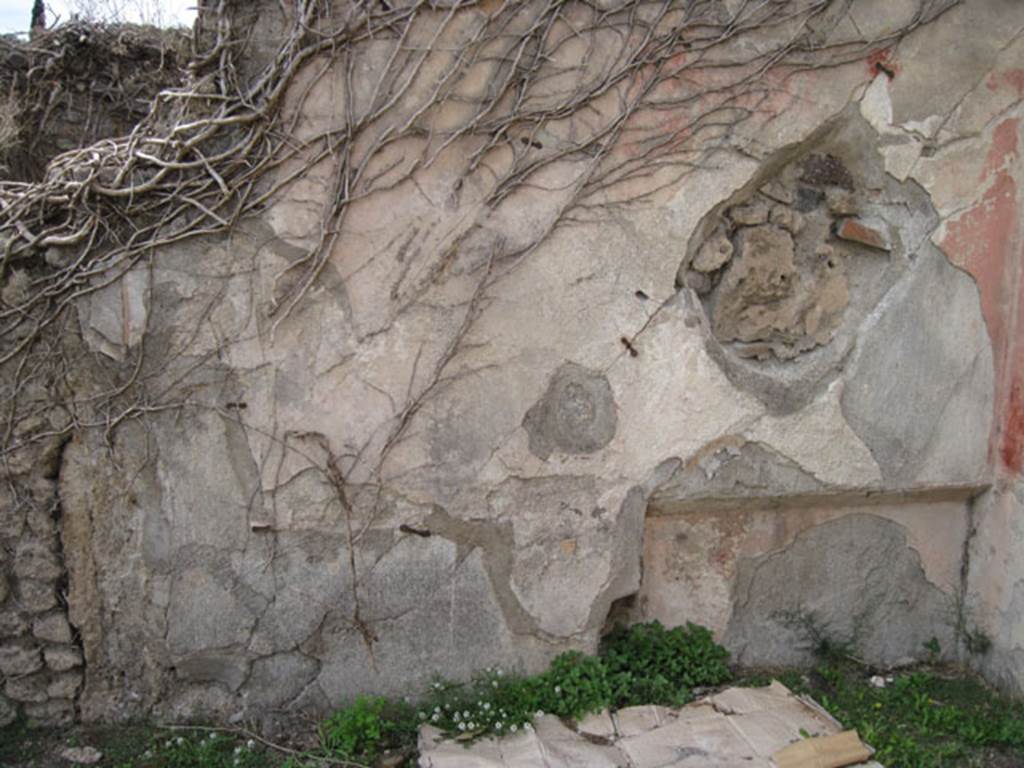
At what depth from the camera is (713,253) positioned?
2.64 m

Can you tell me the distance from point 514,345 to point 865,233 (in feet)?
4.16

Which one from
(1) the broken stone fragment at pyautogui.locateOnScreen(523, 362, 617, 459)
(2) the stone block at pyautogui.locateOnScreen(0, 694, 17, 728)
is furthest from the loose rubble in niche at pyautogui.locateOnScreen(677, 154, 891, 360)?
(2) the stone block at pyautogui.locateOnScreen(0, 694, 17, 728)

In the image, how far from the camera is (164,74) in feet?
10.2

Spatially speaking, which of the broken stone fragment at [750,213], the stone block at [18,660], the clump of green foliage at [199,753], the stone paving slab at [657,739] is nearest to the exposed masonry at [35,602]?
the stone block at [18,660]

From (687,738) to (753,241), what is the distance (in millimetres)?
1568

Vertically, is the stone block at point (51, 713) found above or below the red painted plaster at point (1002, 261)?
below

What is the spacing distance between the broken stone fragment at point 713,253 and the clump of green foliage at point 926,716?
1464 millimetres

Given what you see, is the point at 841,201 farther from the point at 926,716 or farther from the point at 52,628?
the point at 52,628

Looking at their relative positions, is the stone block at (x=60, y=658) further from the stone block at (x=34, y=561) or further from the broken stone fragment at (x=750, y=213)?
the broken stone fragment at (x=750, y=213)

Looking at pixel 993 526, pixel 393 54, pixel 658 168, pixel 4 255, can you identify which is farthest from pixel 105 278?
pixel 993 526

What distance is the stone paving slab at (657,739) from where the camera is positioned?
7.50 feet

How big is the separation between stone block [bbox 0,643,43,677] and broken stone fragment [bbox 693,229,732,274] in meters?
2.35

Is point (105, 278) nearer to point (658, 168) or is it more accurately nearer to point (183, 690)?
point (183, 690)

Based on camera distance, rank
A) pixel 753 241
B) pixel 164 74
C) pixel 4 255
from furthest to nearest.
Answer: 1. pixel 164 74
2. pixel 753 241
3. pixel 4 255
